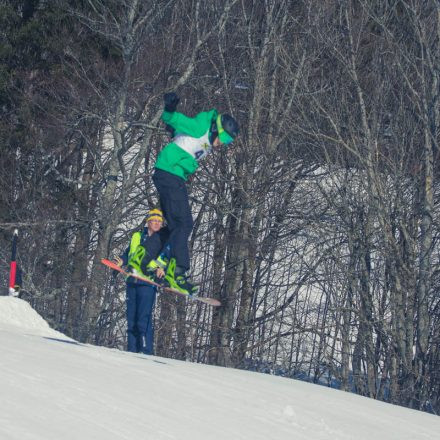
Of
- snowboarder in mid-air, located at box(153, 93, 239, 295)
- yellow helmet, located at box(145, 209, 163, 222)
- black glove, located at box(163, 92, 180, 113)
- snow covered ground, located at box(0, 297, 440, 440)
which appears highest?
black glove, located at box(163, 92, 180, 113)

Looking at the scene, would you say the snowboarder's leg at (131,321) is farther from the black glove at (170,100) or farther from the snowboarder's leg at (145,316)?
the black glove at (170,100)

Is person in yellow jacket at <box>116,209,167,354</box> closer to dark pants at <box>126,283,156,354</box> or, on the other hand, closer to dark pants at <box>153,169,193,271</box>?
dark pants at <box>126,283,156,354</box>

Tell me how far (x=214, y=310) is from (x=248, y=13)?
20.7 feet

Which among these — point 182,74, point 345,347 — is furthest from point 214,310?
Answer: point 182,74

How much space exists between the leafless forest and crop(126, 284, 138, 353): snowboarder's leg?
6406 millimetres

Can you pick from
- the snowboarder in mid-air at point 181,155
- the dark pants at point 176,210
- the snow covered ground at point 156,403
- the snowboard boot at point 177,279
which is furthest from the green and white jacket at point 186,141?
the snow covered ground at point 156,403

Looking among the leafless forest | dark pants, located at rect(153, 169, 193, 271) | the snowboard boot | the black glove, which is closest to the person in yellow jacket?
the snowboard boot

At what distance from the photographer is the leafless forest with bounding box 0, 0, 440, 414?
628 inches

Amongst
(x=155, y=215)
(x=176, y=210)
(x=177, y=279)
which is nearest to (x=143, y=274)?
(x=177, y=279)

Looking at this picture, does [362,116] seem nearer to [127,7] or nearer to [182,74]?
[182,74]

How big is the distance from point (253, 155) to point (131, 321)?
922 cm

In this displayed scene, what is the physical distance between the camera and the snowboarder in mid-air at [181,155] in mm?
8359

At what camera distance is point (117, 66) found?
19469mm

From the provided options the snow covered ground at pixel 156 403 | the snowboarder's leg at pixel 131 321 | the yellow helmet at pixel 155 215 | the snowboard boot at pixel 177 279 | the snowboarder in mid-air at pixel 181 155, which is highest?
the snowboarder in mid-air at pixel 181 155
